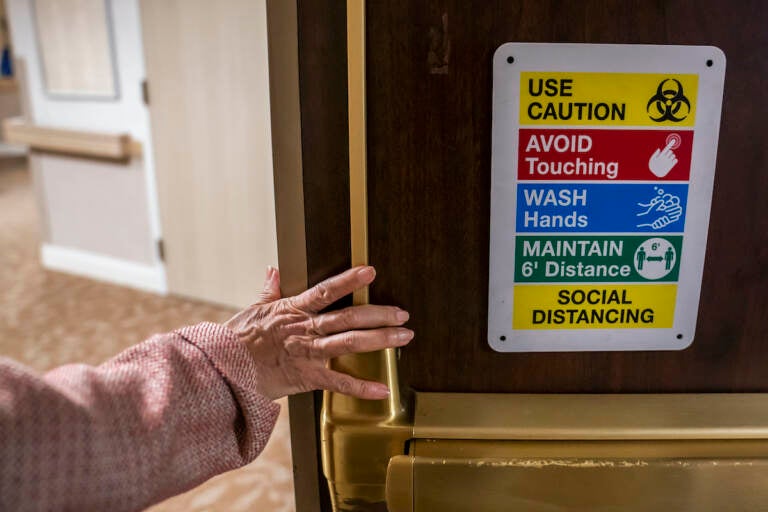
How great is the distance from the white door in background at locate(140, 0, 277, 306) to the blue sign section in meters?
2.64

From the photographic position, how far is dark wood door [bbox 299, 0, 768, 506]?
0.71m

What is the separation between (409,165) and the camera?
743 millimetres

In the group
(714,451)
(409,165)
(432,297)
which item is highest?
(409,165)

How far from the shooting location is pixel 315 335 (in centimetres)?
81

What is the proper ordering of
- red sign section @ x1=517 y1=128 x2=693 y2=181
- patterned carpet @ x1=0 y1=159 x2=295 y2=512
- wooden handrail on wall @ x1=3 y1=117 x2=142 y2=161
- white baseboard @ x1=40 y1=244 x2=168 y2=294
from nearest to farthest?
red sign section @ x1=517 y1=128 x2=693 y2=181
patterned carpet @ x1=0 y1=159 x2=295 y2=512
wooden handrail on wall @ x1=3 y1=117 x2=142 y2=161
white baseboard @ x1=40 y1=244 x2=168 y2=294

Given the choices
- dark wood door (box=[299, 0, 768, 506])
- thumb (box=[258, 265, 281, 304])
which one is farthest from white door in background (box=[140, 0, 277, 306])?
dark wood door (box=[299, 0, 768, 506])

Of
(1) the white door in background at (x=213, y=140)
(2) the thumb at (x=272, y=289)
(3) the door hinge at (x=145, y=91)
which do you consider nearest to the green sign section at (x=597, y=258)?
(2) the thumb at (x=272, y=289)

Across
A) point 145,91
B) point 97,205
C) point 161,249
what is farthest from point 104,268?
point 145,91

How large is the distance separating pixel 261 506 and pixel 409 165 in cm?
187

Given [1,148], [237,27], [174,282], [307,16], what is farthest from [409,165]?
[1,148]

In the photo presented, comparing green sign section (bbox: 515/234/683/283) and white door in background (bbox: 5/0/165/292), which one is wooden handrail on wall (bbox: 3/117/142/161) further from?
green sign section (bbox: 515/234/683/283)

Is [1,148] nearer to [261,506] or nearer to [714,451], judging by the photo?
[261,506]

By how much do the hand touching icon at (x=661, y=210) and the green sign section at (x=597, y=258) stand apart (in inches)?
0.6

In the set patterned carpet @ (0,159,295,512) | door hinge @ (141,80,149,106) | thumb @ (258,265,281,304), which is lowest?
patterned carpet @ (0,159,295,512)
